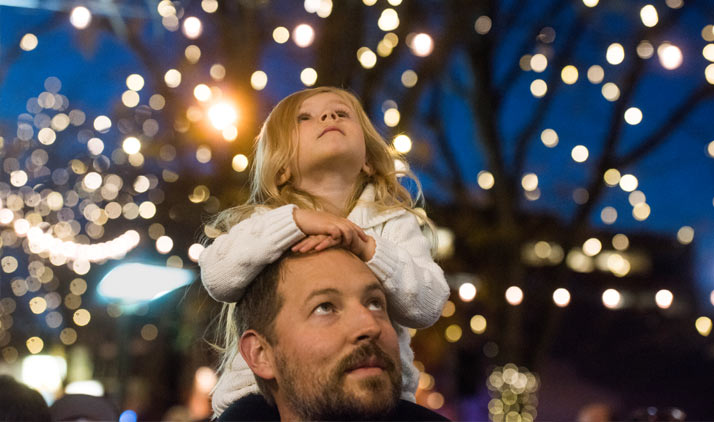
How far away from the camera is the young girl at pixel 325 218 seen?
208cm

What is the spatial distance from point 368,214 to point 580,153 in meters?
5.34

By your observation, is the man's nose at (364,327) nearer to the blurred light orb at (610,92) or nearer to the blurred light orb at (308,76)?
the blurred light orb at (308,76)

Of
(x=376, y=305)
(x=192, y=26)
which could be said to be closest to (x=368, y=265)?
(x=376, y=305)

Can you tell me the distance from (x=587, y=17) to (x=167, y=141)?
13.0 ft

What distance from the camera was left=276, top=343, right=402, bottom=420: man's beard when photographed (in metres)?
1.83

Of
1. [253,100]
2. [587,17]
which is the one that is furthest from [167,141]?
[587,17]

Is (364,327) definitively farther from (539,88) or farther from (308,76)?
(539,88)

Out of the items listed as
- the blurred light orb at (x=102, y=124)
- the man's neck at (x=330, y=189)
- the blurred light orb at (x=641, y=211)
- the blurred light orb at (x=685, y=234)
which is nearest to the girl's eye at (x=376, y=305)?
the man's neck at (x=330, y=189)

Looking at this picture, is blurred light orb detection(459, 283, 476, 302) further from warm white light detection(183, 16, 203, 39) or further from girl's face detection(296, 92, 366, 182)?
girl's face detection(296, 92, 366, 182)

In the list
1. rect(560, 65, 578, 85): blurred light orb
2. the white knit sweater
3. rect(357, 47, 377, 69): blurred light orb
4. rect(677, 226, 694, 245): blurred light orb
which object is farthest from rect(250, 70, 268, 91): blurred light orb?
rect(677, 226, 694, 245): blurred light orb

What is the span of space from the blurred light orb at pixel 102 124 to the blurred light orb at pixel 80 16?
7.28 feet

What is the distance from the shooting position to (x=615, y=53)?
22.2 ft

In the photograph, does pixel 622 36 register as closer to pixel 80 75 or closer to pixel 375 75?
pixel 375 75

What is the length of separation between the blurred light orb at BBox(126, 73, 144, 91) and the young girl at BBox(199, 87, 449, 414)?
4.79 metres
